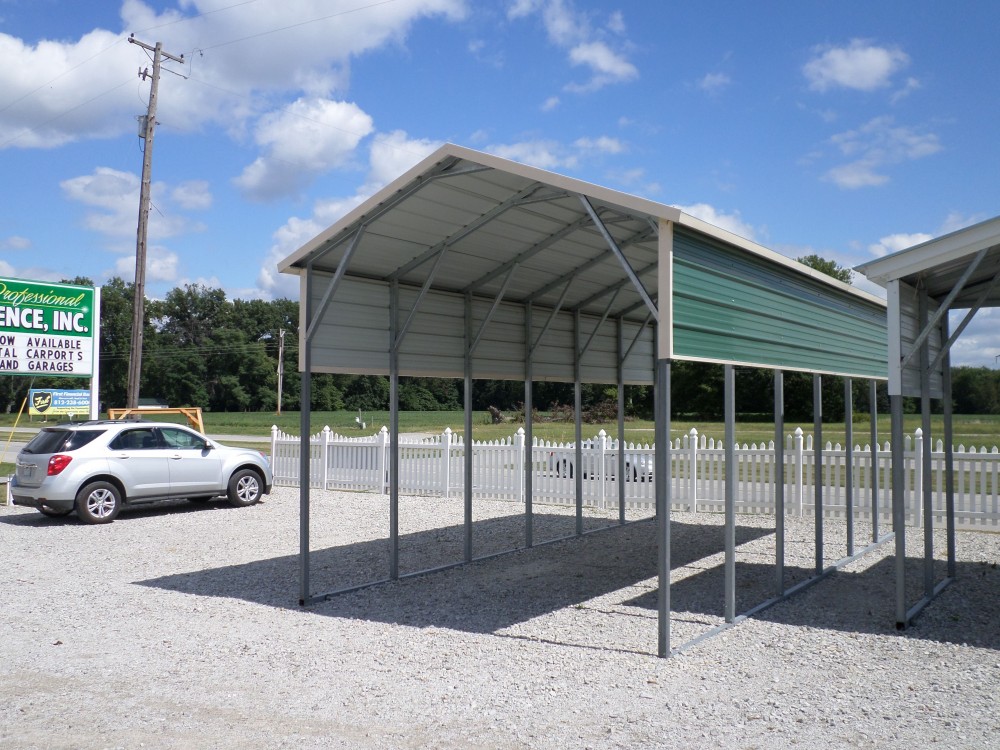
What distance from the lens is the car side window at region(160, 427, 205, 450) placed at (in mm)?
14719

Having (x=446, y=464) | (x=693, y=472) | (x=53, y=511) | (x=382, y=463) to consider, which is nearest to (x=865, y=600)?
(x=693, y=472)

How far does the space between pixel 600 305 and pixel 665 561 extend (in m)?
6.59

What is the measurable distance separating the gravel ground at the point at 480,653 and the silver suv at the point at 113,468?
1724 millimetres

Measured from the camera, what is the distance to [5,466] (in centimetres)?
2520

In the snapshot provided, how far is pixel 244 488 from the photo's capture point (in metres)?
15.8

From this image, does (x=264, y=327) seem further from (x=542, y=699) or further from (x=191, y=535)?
(x=542, y=699)

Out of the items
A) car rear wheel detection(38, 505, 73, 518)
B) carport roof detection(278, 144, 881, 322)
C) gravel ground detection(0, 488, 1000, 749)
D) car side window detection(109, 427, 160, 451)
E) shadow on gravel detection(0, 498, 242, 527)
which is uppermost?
carport roof detection(278, 144, 881, 322)

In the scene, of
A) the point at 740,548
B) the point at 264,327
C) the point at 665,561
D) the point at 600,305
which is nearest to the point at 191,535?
the point at 600,305

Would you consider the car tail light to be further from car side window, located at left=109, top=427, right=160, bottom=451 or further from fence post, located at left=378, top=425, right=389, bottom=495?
fence post, located at left=378, top=425, right=389, bottom=495

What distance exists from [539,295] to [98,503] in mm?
7802

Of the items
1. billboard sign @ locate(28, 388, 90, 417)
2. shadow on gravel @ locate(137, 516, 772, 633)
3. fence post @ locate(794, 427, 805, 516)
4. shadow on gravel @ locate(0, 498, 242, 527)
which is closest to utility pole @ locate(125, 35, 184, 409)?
billboard sign @ locate(28, 388, 90, 417)

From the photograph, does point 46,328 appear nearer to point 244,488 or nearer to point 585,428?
point 244,488

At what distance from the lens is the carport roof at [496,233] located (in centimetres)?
696

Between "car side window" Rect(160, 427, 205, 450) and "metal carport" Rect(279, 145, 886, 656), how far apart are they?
6736 mm
